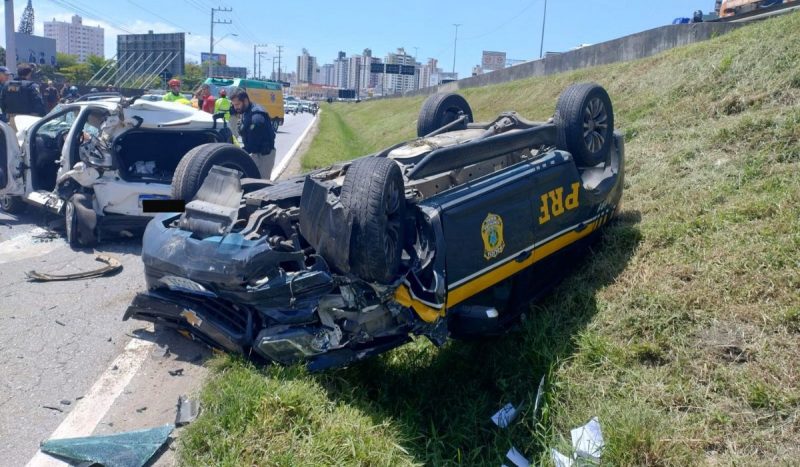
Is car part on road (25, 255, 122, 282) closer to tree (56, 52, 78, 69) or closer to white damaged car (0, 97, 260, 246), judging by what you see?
white damaged car (0, 97, 260, 246)

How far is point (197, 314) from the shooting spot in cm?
438

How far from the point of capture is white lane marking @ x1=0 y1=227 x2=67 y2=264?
23.4 ft

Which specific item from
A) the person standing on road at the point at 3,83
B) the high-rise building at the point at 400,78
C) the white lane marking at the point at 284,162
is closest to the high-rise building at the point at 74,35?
the high-rise building at the point at 400,78

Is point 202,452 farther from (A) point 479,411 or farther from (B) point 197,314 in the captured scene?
(A) point 479,411

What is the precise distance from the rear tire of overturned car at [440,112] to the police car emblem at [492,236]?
231 cm

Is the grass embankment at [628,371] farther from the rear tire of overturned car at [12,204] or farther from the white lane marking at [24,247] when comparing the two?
the rear tire of overturned car at [12,204]

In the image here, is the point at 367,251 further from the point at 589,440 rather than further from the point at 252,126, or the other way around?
the point at 252,126

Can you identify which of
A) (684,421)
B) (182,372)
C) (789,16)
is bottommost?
(182,372)

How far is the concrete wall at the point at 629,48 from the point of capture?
41.8 ft

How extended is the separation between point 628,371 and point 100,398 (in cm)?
307

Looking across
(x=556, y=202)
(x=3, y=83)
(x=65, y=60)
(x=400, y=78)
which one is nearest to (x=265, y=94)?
(x=3, y=83)

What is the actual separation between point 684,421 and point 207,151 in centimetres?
396

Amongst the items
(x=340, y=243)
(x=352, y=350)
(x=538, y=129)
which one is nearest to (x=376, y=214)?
(x=340, y=243)

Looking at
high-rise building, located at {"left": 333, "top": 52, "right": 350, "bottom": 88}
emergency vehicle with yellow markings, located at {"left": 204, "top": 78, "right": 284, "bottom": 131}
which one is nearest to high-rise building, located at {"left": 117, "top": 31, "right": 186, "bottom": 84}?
emergency vehicle with yellow markings, located at {"left": 204, "top": 78, "right": 284, "bottom": 131}
